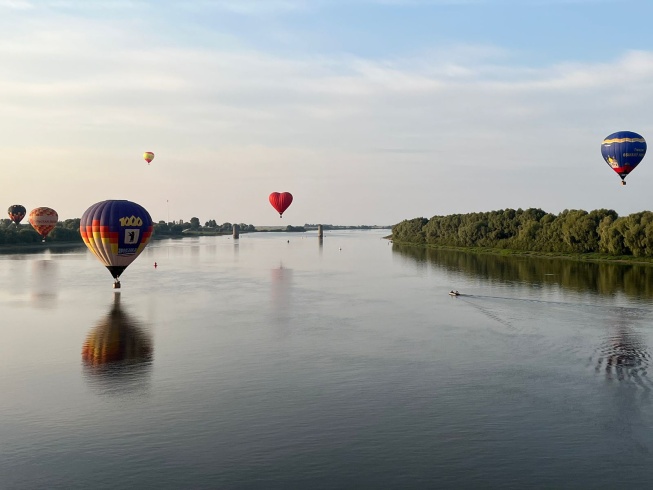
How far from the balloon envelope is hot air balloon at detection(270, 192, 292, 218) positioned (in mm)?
90484

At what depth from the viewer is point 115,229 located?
2549 inches

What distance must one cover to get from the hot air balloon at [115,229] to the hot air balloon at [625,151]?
61.1m

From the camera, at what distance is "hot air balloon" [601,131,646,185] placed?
270ft

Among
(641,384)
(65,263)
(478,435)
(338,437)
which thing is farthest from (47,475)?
(65,263)

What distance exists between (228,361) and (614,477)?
75.6 ft

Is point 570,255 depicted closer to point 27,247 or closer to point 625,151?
point 625,151

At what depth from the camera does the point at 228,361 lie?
38.1m

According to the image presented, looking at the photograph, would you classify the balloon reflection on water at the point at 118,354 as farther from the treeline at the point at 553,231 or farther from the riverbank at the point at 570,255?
the treeline at the point at 553,231

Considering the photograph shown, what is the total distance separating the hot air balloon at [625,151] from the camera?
82312mm

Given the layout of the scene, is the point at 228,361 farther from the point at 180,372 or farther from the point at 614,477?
the point at 614,477

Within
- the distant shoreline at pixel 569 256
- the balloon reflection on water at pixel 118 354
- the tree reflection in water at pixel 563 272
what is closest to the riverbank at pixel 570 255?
the distant shoreline at pixel 569 256

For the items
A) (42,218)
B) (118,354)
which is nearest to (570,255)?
(118,354)

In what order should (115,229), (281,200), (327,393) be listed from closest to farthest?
(327,393)
(115,229)
(281,200)

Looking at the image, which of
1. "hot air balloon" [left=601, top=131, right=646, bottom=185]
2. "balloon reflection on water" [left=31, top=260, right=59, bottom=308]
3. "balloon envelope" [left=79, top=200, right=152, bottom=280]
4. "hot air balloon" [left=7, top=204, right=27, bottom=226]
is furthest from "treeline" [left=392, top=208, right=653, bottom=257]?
"hot air balloon" [left=7, top=204, right=27, bottom=226]
